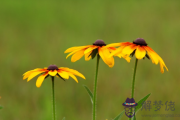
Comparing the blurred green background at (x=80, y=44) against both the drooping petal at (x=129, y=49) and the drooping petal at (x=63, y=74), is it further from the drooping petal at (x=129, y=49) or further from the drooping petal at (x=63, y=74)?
the drooping petal at (x=129, y=49)

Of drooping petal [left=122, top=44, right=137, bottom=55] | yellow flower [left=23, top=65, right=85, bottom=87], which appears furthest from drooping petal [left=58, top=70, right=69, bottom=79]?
drooping petal [left=122, top=44, right=137, bottom=55]

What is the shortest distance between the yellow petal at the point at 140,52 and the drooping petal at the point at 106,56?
149mm

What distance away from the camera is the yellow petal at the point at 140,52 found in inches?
67.6

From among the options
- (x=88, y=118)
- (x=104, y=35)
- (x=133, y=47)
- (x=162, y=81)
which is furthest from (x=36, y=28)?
(x=133, y=47)

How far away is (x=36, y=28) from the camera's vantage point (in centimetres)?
988

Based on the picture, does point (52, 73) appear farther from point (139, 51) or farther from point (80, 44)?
point (80, 44)

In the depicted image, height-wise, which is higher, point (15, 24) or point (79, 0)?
point (79, 0)

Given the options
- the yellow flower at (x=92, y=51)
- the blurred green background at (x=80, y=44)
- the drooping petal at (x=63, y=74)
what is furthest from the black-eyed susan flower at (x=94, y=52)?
the blurred green background at (x=80, y=44)

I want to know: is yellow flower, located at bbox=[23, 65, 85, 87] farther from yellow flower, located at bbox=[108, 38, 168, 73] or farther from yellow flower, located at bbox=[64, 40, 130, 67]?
yellow flower, located at bbox=[108, 38, 168, 73]

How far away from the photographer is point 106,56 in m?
1.83

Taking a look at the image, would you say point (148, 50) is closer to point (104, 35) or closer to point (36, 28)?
point (104, 35)

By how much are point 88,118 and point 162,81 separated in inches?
68.7

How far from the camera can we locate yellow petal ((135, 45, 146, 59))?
5.63 ft

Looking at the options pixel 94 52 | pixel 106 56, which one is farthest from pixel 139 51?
pixel 94 52
